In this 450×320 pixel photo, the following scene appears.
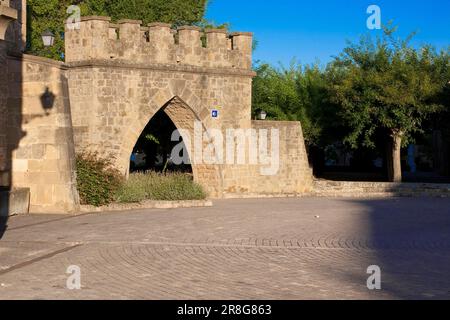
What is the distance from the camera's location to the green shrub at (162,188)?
55.0 feet

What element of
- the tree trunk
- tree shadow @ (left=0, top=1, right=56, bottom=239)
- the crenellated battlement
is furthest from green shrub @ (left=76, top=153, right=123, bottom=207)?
the tree trunk

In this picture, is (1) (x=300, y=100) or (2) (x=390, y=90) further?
(1) (x=300, y=100)

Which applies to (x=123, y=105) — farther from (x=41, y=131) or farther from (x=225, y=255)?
(x=225, y=255)

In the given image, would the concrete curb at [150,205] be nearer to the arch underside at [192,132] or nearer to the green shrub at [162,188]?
the green shrub at [162,188]

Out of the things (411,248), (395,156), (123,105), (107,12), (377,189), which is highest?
(107,12)

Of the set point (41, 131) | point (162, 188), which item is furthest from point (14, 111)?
point (162, 188)

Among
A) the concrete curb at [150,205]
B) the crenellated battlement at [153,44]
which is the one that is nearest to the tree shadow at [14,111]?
the concrete curb at [150,205]

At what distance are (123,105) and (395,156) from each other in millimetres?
12764

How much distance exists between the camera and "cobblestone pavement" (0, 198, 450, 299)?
670 cm

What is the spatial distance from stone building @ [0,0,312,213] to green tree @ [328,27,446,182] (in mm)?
3425

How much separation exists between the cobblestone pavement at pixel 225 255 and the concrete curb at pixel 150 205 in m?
0.67

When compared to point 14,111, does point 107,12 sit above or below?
above

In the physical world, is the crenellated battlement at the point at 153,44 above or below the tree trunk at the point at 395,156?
above

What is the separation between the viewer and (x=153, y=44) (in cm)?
1942
